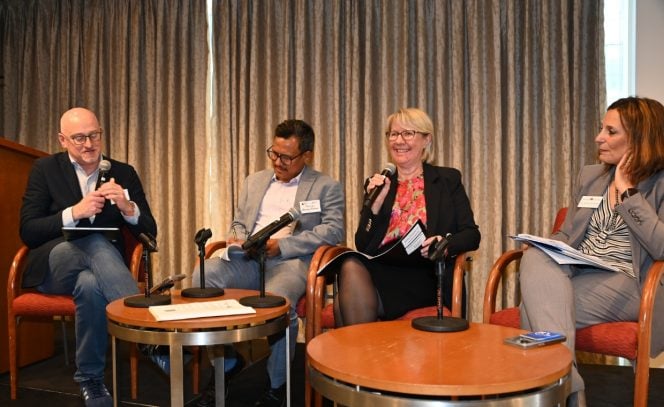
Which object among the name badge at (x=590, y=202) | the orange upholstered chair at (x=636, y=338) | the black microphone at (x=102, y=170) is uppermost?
the black microphone at (x=102, y=170)

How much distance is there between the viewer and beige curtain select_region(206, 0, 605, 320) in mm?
3680

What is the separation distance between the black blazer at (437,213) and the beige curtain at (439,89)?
3.12ft

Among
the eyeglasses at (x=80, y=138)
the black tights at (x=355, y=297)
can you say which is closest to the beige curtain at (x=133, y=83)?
the eyeglasses at (x=80, y=138)

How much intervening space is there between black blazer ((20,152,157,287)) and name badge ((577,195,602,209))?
81.3 inches

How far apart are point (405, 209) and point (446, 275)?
391 mm

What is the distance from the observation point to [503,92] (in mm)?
3811

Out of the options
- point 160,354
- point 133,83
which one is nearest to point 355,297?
point 160,354

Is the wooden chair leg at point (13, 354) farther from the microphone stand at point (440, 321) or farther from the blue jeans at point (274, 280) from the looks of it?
the microphone stand at point (440, 321)

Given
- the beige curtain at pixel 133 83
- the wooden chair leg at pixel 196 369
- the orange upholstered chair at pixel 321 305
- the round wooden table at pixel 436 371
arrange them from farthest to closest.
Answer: the beige curtain at pixel 133 83 < the wooden chair leg at pixel 196 369 < the orange upholstered chair at pixel 321 305 < the round wooden table at pixel 436 371

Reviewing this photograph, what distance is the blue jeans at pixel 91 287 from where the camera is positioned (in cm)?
274

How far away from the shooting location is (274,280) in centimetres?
280

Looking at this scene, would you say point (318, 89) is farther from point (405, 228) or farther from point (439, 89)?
point (405, 228)

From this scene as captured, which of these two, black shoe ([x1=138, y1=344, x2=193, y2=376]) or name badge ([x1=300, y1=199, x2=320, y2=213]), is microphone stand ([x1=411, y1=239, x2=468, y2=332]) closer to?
black shoe ([x1=138, y1=344, x2=193, y2=376])

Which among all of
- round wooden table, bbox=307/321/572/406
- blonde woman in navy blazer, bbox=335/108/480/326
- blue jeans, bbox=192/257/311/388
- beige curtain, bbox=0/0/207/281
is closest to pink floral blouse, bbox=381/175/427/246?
blonde woman in navy blazer, bbox=335/108/480/326
